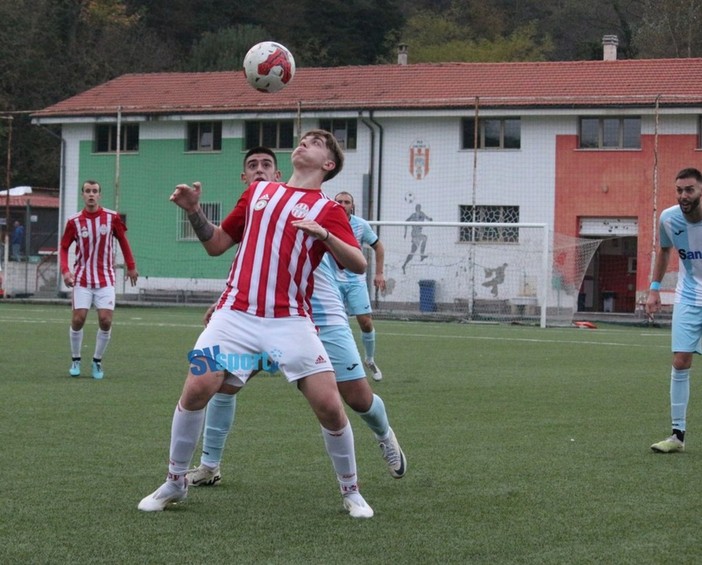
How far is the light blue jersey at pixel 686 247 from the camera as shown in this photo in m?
9.05

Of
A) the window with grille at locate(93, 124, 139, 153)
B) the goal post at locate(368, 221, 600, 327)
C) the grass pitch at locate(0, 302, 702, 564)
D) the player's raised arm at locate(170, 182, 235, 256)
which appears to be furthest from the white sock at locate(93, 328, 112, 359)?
the window with grille at locate(93, 124, 139, 153)

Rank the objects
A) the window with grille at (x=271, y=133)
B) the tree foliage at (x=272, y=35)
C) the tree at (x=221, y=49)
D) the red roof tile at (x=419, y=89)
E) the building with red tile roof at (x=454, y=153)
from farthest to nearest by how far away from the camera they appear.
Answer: the tree at (x=221, y=49)
the tree foliage at (x=272, y=35)
the window with grille at (x=271, y=133)
the red roof tile at (x=419, y=89)
the building with red tile roof at (x=454, y=153)

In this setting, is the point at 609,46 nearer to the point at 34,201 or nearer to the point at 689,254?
the point at 34,201

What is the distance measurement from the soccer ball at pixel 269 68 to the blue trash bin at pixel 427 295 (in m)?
Answer: 20.2

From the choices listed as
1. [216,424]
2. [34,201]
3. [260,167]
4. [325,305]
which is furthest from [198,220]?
[34,201]

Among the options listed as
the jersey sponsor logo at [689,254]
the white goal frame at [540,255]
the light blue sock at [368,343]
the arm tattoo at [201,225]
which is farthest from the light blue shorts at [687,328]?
the white goal frame at [540,255]

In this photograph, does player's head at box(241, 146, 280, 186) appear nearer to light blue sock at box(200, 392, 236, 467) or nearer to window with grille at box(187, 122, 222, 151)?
light blue sock at box(200, 392, 236, 467)

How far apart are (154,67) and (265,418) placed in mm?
54861

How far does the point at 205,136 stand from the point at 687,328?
33.7 m

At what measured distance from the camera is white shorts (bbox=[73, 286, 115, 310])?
14.3 meters

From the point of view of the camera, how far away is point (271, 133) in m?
40.5

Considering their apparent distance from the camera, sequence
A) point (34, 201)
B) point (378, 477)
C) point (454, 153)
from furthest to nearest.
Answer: point (34, 201)
point (454, 153)
point (378, 477)

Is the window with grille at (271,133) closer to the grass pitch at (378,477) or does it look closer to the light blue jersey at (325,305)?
→ the grass pitch at (378,477)

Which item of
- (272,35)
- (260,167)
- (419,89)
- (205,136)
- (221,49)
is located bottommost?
(260,167)
